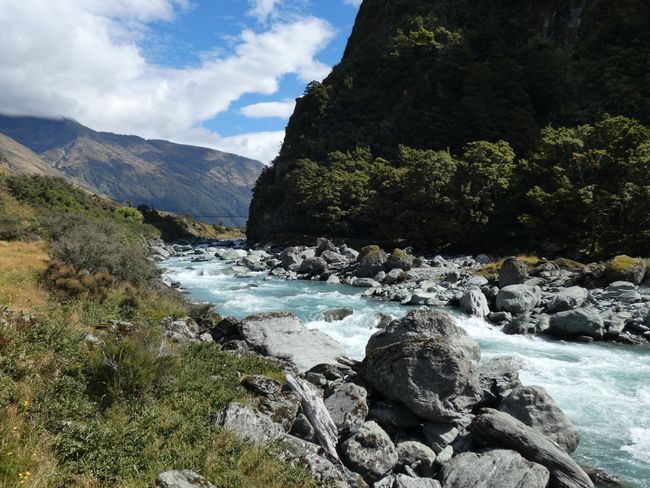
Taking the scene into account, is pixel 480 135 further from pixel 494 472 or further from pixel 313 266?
pixel 494 472

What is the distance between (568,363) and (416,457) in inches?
391

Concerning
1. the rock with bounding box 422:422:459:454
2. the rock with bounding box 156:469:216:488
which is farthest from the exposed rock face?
the rock with bounding box 156:469:216:488

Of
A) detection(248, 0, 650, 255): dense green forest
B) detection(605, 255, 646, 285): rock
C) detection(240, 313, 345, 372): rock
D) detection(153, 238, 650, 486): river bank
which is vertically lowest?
detection(153, 238, 650, 486): river bank

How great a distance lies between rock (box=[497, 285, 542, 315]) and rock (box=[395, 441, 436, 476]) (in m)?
15.8

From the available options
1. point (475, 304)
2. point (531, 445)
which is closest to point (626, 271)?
point (475, 304)

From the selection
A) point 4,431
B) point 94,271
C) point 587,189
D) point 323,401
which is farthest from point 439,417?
point 587,189

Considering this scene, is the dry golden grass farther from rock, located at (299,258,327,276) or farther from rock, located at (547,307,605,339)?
rock, located at (299,258,327,276)

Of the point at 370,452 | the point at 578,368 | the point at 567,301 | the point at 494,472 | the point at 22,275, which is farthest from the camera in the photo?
the point at 567,301

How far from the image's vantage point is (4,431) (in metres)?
5.05

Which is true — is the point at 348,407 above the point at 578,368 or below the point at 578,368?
above

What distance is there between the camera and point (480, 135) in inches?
2456

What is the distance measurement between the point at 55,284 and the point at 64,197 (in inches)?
1429

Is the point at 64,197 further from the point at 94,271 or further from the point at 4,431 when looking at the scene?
the point at 4,431

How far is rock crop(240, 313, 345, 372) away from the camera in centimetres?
1263
